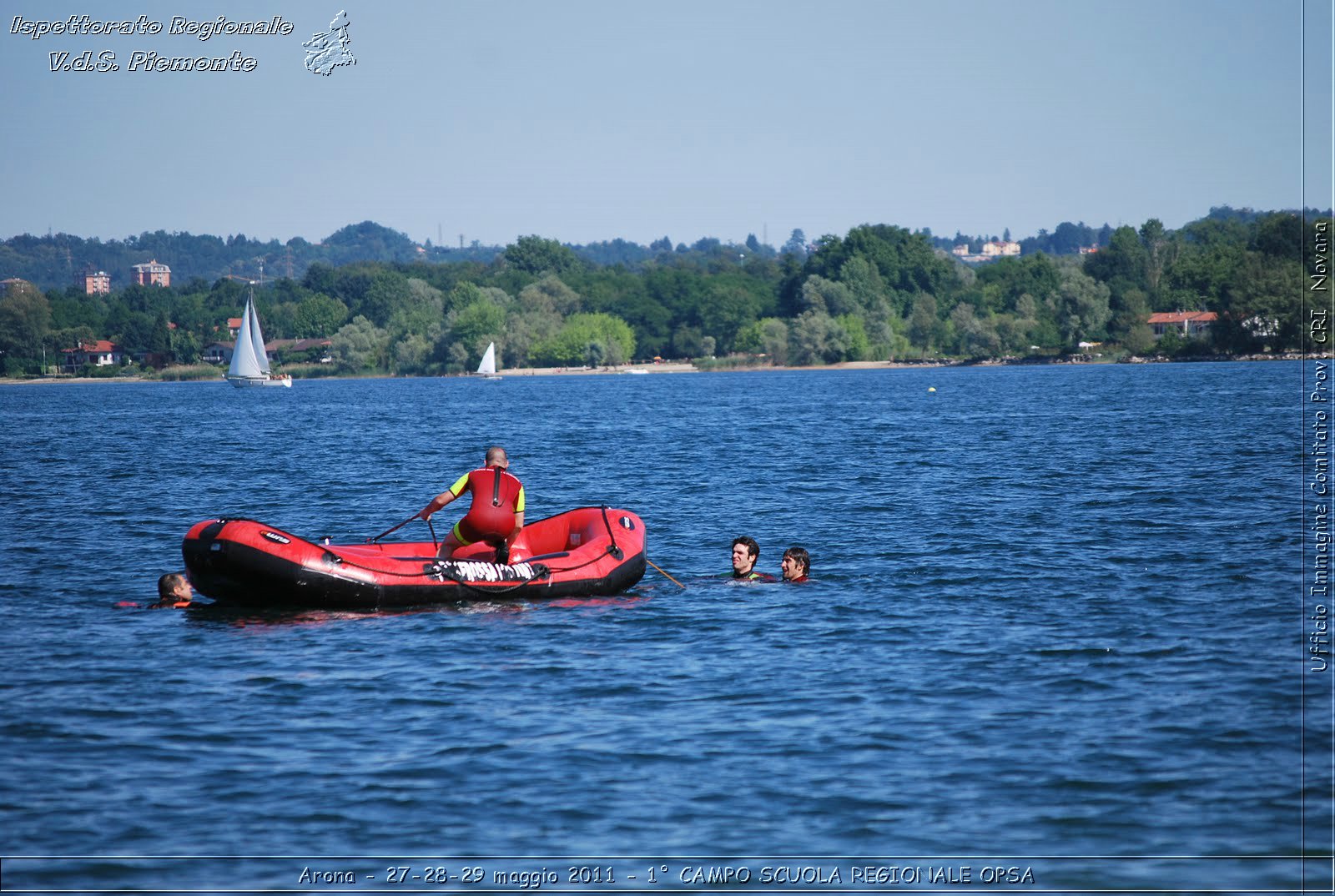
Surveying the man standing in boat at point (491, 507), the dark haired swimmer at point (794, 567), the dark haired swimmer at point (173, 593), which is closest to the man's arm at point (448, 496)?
the man standing in boat at point (491, 507)

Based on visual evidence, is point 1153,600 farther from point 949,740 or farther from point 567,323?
point 567,323

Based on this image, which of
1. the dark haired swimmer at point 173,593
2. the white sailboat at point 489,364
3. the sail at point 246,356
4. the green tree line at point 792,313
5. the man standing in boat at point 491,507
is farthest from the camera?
the white sailboat at point 489,364

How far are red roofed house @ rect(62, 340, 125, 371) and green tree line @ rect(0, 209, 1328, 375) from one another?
1528 millimetres

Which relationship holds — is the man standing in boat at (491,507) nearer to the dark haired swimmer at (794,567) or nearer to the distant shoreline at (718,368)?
the dark haired swimmer at (794,567)

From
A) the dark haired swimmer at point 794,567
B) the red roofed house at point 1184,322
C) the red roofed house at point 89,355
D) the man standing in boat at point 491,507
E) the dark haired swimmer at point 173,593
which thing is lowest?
the dark haired swimmer at point 794,567

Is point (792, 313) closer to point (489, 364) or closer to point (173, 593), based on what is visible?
point (489, 364)

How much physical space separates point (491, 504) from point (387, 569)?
144 centimetres

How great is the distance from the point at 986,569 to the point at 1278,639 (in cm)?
525

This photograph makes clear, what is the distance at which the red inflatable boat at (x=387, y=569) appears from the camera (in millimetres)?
15516

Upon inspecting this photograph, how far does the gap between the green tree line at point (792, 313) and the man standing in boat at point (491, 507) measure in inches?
5197

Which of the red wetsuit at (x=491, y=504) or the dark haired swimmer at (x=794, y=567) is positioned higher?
the red wetsuit at (x=491, y=504)

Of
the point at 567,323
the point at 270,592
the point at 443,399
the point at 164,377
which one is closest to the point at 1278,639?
the point at 270,592

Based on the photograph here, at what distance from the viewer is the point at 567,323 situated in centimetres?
17512

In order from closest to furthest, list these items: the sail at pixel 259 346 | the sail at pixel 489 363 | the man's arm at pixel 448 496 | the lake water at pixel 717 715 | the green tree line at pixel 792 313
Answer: the lake water at pixel 717 715 → the man's arm at pixel 448 496 → the sail at pixel 259 346 → the green tree line at pixel 792 313 → the sail at pixel 489 363
